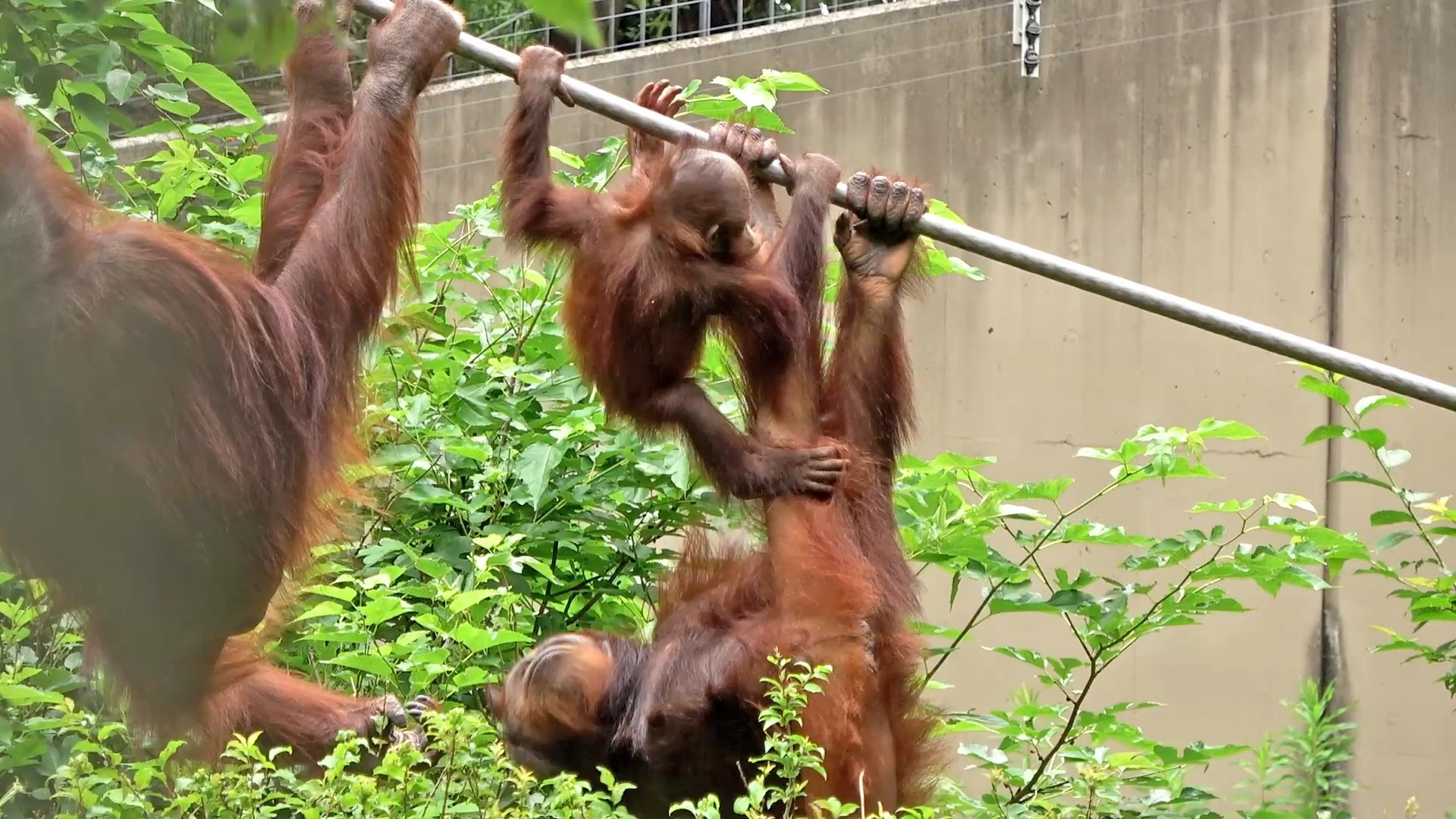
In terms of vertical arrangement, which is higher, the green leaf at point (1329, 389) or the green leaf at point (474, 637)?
the green leaf at point (1329, 389)

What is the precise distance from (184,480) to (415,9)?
44.0 inches

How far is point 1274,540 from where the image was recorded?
23.1ft

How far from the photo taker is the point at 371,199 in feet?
11.1

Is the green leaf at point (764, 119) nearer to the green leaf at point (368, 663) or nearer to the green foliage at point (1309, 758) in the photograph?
the green leaf at point (368, 663)

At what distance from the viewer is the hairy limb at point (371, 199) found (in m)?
3.37

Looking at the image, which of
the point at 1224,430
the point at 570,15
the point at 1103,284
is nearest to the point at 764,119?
the point at 1103,284

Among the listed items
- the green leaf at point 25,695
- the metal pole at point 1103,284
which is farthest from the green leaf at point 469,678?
the metal pole at point 1103,284

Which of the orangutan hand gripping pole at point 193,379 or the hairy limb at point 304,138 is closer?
the orangutan hand gripping pole at point 193,379

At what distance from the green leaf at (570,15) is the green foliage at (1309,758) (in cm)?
503

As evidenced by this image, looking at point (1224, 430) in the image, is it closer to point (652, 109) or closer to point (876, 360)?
point (876, 360)

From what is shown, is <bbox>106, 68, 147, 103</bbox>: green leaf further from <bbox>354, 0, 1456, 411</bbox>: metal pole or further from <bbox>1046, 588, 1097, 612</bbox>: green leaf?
<bbox>1046, 588, 1097, 612</bbox>: green leaf

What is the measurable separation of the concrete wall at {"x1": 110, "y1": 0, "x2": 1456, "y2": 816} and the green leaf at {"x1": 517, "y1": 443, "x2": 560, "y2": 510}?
3363 millimetres

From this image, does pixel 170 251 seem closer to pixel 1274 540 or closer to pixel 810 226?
pixel 810 226

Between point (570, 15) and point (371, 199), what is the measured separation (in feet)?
6.92
